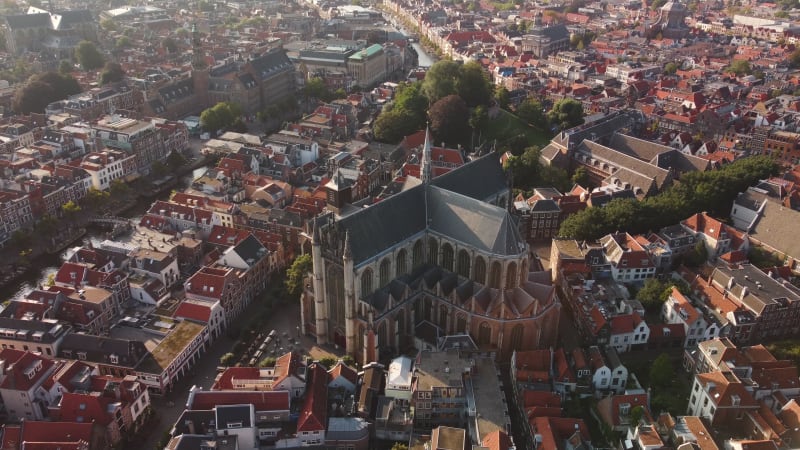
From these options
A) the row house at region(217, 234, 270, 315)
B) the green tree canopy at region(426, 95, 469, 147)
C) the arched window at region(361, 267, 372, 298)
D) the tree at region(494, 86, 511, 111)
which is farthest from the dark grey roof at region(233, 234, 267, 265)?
the tree at region(494, 86, 511, 111)

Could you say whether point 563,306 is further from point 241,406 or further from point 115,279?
point 115,279

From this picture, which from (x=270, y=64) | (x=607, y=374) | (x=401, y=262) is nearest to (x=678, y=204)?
(x=607, y=374)

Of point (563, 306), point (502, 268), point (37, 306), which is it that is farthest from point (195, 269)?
point (563, 306)

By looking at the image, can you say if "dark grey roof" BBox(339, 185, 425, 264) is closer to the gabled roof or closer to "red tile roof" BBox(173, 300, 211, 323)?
the gabled roof

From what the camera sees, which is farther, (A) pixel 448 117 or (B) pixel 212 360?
(A) pixel 448 117

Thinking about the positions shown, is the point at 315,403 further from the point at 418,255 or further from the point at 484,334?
the point at 418,255

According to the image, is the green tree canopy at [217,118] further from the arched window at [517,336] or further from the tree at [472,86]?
the arched window at [517,336]
